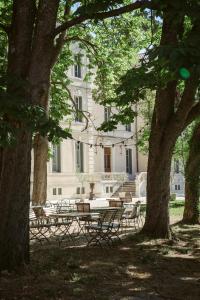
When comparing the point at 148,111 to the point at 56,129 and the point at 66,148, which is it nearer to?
the point at 66,148

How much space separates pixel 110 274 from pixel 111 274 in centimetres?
2

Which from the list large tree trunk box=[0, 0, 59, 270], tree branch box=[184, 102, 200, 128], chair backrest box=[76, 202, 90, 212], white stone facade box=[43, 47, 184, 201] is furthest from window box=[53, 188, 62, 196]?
large tree trunk box=[0, 0, 59, 270]

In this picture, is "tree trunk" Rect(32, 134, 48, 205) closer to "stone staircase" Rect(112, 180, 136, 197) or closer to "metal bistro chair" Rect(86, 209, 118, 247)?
"metal bistro chair" Rect(86, 209, 118, 247)

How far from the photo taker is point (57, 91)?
66.7ft

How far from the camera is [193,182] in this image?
18.2 metres

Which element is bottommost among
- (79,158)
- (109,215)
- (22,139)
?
(109,215)

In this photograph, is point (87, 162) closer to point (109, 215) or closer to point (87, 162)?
point (87, 162)

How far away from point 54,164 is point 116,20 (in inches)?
722

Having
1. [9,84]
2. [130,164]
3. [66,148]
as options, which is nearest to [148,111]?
[66,148]

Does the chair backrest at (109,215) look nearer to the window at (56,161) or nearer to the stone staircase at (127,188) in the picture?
the window at (56,161)

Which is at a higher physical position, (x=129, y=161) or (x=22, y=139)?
(x=129, y=161)

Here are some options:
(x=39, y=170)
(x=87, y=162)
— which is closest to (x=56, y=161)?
(x=87, y=162)

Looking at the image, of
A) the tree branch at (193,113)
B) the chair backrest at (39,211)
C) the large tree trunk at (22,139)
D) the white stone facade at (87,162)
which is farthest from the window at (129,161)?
the large tree trunk at (22,139)

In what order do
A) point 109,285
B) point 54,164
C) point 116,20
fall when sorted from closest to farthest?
1. point 109,285
2. point 116,20
3. point 54,164
